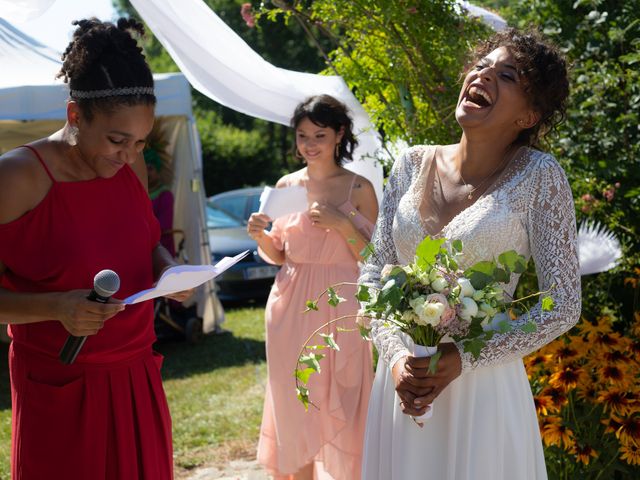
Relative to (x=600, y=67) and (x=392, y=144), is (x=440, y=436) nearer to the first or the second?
(x=392, y=144)

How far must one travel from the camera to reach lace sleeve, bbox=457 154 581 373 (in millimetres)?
2605

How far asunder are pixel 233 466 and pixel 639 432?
2887mm

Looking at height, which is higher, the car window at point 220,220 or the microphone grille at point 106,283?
the microphone grille at point 106,283

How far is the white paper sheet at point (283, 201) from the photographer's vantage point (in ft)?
14.6

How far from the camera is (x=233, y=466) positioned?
5562 mm

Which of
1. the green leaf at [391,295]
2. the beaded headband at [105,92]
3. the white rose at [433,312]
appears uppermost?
the beaded headband at [105,92]

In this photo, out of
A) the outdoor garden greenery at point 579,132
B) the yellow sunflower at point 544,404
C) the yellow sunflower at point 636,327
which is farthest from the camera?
the yellow sunflower at point 636,327

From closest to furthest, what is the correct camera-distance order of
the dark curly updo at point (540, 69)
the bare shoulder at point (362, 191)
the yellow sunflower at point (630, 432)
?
1. the dark curly updo at point (540, 69)
2. the yellow sunflower at point (630, 432)
3. the bare shoulder at point (362, 191)

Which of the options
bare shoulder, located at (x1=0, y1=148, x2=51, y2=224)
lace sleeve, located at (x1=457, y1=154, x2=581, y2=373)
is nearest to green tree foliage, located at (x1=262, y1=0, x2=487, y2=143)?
lace sleeve, located at (x1=457, y1=154, x2=581, y2=373)

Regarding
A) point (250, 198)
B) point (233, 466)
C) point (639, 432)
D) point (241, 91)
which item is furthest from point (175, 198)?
point (639, 432)

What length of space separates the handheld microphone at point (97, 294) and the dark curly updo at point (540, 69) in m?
1.54

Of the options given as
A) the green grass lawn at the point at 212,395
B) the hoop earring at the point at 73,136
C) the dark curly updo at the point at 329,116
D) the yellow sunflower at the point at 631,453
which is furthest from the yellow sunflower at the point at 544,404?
the green grass lawn at the point at 212,395

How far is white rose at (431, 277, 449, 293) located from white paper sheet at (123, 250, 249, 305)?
69 centimetres

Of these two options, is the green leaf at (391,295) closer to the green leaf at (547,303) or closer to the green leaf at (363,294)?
the green leaf at (363,294)
